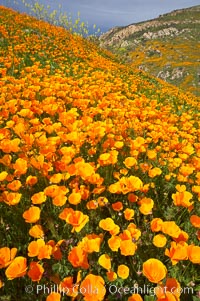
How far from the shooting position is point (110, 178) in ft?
11.0

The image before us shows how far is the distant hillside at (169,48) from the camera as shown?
123ft

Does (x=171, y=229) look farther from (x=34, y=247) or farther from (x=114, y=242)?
(x=34, y=247)

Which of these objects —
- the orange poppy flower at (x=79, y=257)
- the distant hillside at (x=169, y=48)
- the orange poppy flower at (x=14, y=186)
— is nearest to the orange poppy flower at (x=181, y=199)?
the orange poppy flower at (x=79, y=257)

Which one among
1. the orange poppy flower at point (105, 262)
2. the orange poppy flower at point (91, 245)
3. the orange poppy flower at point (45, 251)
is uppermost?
the orange poppy flower at point (91, 245)

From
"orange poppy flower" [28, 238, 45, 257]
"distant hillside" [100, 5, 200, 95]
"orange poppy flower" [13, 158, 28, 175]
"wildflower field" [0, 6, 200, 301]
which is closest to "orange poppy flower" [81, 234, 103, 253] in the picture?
"wildflower field" [0, 6, 200, 301]

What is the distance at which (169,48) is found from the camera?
43438 millimetres

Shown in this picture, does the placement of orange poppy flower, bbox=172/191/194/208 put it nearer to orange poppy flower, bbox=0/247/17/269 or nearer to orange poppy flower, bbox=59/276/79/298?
orange poppy flower, bbox=59/276/79/298

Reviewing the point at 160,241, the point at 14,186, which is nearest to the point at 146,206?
the point at 160,241

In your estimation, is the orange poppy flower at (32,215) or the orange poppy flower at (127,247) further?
the orange poppy flower at (32,215)

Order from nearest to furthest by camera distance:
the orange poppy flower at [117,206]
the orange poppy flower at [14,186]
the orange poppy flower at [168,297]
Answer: the orange poppy flower at [168,297]
the orange poppy flower at [14,186]
the orange poppy flower at [117,206]

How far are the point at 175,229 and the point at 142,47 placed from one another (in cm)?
5013

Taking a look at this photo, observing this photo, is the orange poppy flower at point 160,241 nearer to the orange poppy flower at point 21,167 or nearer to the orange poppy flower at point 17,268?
the orange poppy flower at point 17,268

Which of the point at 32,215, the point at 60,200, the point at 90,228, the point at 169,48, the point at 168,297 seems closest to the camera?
the point at 168,297

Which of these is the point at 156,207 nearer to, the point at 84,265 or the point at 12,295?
the point at 84,265
